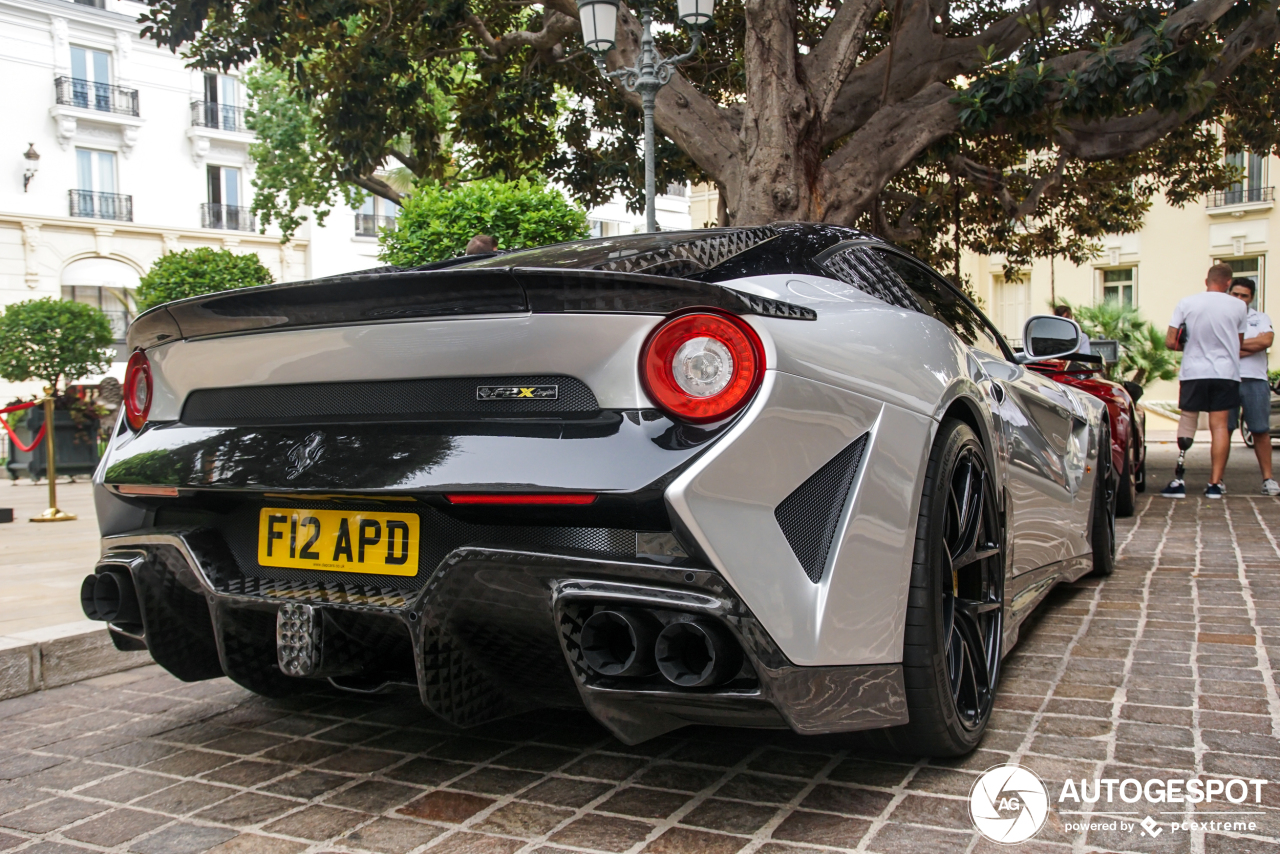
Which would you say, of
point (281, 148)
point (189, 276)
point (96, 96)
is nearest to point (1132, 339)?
point (281, 148)

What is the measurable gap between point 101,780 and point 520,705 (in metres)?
1.11

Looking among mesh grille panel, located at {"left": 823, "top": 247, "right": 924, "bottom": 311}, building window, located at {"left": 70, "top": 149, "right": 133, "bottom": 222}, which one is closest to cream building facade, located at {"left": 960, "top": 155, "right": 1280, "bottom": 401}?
mesh grille panel, located at {"left": 823, "top": 247, "right": 924, "bottom": 311}

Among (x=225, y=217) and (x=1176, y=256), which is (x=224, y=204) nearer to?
(x=225, y=217)

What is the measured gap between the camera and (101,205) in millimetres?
32938

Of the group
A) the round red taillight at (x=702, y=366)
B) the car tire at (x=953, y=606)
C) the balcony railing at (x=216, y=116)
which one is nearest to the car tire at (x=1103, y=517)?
the car tire at (x=953, y=606)

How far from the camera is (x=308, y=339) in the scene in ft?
7.89

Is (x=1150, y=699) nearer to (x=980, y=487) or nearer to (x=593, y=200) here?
(x=980, y=487)

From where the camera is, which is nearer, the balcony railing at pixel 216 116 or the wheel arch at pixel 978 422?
the wheel arch at pixel 978 422

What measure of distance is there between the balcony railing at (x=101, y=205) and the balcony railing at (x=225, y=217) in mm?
2226

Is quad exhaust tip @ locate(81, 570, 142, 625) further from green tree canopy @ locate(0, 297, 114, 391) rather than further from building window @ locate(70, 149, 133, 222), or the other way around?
building window @ locate(70, 149, 133, 222)

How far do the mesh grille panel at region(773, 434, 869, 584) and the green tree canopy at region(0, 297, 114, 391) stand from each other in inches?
626

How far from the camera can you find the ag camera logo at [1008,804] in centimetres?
219

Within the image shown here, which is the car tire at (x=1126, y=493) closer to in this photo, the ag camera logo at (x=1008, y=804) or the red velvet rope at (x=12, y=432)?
the ag camera logo at (x=1008, y=804)

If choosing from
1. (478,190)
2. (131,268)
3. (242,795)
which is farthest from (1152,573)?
(131,268)
